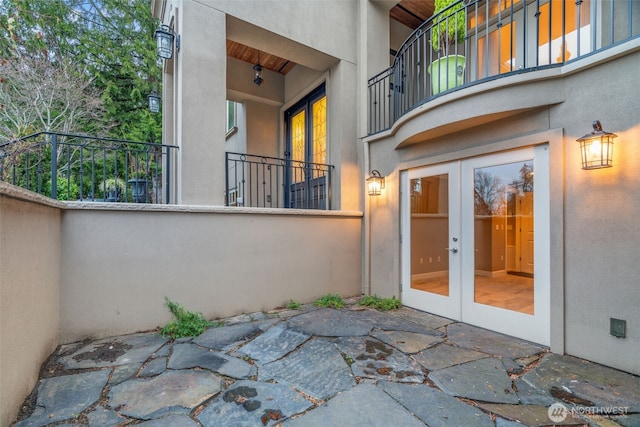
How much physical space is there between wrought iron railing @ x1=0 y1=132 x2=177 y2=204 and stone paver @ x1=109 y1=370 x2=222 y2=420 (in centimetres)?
233

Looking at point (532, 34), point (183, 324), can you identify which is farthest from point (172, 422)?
point (532, 34)

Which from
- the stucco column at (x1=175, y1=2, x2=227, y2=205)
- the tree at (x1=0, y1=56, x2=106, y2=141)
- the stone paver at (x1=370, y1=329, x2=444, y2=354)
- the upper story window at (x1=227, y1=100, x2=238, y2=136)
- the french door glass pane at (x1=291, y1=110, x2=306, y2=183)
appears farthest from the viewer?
the upper story window at (x1=227, y1=100, x2=238, y2=136)

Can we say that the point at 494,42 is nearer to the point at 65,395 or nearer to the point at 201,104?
the point at 201,104

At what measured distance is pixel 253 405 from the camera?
86.5 inches

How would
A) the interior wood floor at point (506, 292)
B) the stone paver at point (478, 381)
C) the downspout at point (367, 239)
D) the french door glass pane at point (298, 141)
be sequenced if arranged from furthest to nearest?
the french door glass pane at point (298, 141) → the downspout at point (367, 239) → the interior wood floor at point (506, 292) → the stone paver at point (478, 381)

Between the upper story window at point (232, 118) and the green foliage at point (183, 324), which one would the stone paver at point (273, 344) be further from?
the upper story window at point (232, 118)

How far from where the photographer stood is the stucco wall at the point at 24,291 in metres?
1.97

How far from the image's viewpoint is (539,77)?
118 inches

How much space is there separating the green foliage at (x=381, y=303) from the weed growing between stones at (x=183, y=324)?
2.22m

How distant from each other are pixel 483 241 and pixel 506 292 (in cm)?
63

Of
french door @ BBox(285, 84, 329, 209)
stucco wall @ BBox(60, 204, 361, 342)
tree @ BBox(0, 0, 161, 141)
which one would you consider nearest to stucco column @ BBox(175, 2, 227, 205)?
stucco wall @ BBox(60, 204, 361, 342)

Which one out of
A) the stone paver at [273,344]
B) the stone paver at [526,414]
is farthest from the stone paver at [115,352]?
the stone paver at [526,414]

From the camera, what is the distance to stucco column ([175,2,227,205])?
402 cm

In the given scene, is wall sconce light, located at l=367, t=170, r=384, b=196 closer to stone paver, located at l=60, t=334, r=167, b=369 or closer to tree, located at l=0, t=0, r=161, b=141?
stone paver, located at l=60, t=334, r=167, b=369
